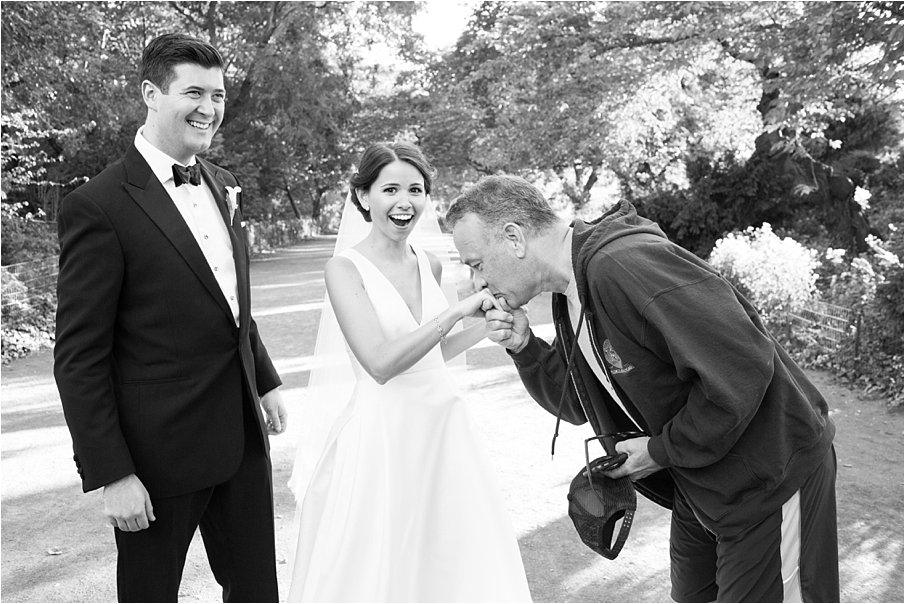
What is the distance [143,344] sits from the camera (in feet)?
8.66

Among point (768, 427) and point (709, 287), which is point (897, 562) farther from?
point (709, 287)

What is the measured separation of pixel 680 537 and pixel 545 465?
135 inches

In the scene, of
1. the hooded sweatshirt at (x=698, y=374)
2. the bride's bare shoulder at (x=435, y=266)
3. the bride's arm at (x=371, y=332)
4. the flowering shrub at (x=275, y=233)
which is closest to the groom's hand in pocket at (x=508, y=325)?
the bride's arm at (x=371, y=332)

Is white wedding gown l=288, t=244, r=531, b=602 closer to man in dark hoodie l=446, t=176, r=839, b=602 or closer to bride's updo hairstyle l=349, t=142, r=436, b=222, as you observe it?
bride's updo hairstyle l=349, t=142, r=436, b=222

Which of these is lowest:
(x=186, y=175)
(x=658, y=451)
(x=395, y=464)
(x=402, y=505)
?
(x=402, y=505)

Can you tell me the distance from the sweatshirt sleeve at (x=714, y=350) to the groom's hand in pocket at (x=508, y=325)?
0.71 m

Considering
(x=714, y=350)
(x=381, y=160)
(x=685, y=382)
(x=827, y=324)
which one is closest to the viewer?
(x=714, y=350)

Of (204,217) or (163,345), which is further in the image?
(204,217)

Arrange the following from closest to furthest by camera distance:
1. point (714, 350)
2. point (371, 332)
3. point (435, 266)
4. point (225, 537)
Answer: point (714, 350) < point (225, 537) < point (371, 332) < point (435, 266)

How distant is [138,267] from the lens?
102 inches

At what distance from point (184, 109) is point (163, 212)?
0.37m

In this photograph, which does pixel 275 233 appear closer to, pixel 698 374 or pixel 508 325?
pixel 508 325

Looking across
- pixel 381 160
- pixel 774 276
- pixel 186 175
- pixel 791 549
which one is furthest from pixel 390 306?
pixel 774 276

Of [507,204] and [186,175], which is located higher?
[186,175]
